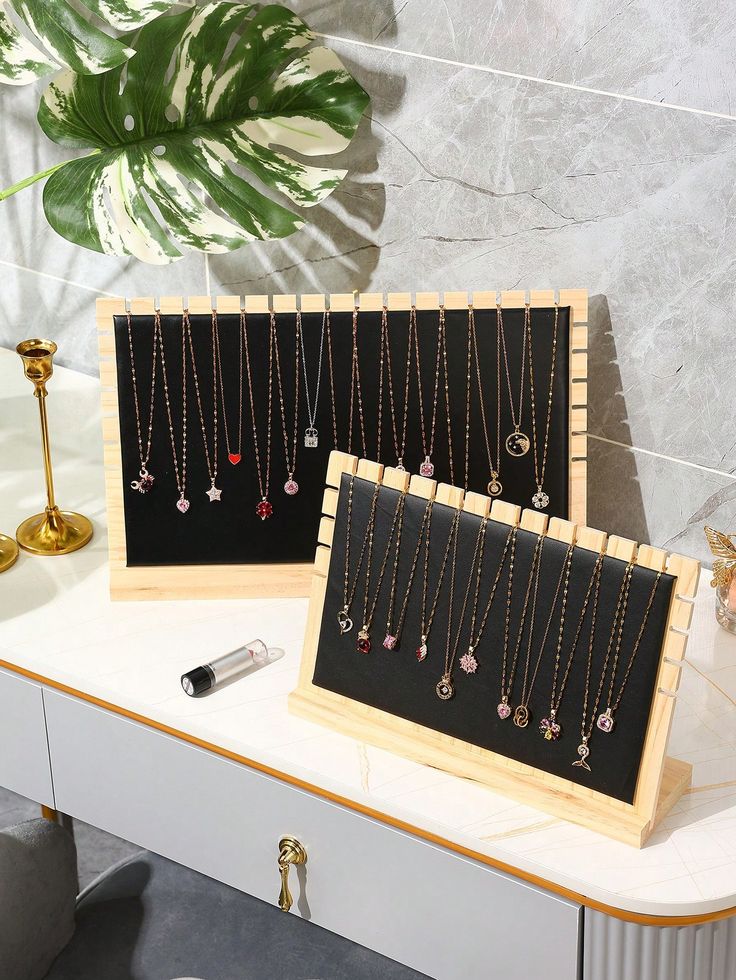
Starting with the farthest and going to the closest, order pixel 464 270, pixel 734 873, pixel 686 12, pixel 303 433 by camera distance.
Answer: pixel 464 270
pixel 303 433
pixel 686 12
pixel 734 873

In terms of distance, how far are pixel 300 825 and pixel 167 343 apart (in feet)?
1.50

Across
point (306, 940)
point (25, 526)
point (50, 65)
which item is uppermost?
point (50, 65)

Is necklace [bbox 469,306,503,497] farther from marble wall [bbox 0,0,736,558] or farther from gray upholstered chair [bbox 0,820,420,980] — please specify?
gray upholstered chair [bbox 0,820,420,980]

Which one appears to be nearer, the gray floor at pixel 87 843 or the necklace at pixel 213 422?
the necklace at pixel 213 422

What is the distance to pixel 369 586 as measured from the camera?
100 centimetres

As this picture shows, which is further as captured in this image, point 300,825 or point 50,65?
point 50,65

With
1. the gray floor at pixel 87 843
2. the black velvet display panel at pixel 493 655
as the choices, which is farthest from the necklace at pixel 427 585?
the gray floor at pixel 87 843

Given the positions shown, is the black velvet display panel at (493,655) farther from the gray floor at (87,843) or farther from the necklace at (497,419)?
the gray floor at (87,843)

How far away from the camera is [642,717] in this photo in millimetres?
903

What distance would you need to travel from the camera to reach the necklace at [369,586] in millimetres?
972

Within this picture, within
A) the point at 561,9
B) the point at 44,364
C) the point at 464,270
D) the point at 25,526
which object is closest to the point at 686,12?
the point at 561,9

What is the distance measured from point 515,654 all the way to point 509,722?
2.4 inches

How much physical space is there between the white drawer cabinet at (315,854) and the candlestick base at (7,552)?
0.59 feet

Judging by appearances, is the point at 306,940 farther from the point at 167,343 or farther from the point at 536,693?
the point at 167,343
